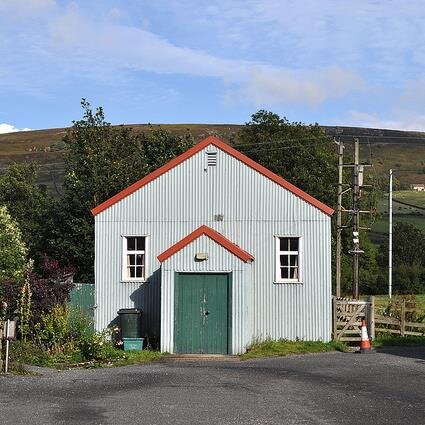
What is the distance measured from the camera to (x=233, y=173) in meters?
27.0

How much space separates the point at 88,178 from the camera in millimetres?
40406

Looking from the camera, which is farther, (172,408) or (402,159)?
(402,159)

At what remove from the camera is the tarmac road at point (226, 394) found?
1316cm

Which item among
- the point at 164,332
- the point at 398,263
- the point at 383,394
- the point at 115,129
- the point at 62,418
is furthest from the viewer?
the point at 398,263

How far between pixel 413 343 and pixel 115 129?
23.6 m

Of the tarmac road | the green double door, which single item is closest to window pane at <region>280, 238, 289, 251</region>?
the green double door

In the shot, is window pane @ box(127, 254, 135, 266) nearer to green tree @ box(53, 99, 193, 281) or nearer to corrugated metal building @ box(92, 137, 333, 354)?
corrugated metal building @ box(92, 137, 333, 354)

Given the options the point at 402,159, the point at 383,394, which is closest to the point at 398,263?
the point at 383,394

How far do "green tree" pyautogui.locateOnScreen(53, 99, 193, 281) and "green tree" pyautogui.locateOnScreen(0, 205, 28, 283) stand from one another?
2394 millimetres

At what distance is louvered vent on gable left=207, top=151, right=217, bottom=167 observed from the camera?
27109 mm

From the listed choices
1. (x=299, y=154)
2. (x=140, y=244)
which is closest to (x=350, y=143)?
(x=299, y=154)

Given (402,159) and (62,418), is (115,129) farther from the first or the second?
(402,159)

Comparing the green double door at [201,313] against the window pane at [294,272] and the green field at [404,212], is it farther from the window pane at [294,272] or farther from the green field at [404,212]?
the green field at [404,212]

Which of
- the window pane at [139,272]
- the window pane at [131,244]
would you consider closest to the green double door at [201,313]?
the window pane at [139,272]
